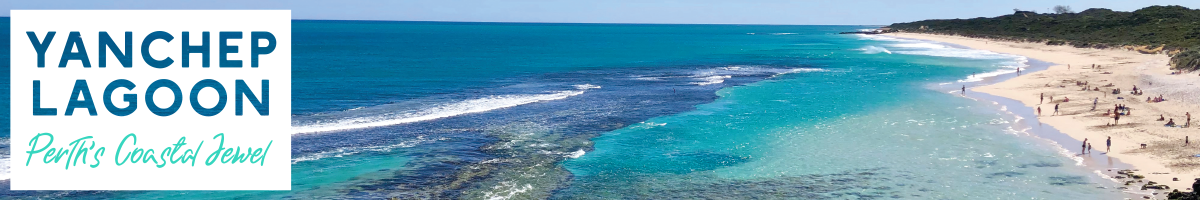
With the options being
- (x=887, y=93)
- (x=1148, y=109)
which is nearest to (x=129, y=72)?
(x=887, y=93)

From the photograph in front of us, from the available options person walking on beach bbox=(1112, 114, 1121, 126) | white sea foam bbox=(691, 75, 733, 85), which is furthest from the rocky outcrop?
white sea foam bbox=(691, 75, 733, 85)

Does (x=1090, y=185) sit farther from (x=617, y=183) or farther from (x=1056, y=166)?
(x=617, y=183)

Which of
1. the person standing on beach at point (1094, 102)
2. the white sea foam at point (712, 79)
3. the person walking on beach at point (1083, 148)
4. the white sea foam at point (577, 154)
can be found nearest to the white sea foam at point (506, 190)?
the white sea foam at point (577, 154)

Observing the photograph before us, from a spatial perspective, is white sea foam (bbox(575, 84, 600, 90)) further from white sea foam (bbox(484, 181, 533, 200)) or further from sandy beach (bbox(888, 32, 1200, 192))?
white sea foam (bbox(484, 181, 533, 200))

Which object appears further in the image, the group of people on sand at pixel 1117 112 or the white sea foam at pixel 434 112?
the white sea foam at pixel 434 112

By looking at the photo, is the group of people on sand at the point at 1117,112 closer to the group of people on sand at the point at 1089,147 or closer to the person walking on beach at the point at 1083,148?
the group of people on sand at the point at 1089,147

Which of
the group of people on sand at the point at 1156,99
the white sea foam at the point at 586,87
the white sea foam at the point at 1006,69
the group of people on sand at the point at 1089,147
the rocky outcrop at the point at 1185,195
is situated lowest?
the rocky outcrop at the point at 1185,195

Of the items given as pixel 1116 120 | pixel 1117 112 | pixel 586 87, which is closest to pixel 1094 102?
pixel 1117 112
